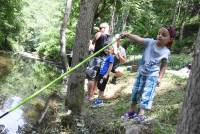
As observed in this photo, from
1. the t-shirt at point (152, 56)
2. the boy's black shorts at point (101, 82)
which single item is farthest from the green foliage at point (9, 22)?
the t-shirt at point (152, 56)

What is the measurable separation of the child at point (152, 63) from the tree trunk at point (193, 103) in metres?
3.70

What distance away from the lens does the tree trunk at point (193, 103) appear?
130 inches

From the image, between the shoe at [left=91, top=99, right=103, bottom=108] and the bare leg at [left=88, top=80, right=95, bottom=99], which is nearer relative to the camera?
the shoe at [left=91, top=99, right=103, bottom=108]

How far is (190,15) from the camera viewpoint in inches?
1571

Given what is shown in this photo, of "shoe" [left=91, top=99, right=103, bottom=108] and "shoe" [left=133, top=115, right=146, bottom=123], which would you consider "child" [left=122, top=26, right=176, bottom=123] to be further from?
"shoe" [left=91, top=99, right=103, bottom=108]

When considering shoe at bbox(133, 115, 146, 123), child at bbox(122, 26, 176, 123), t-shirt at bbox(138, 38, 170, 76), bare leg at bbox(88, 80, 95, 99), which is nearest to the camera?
child at bbox(122, 26, 176, 123)

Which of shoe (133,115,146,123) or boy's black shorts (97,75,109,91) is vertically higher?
boy's black shorts (97,75,109,91)

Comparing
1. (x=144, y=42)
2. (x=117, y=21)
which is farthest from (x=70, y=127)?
(x=117, y=21)

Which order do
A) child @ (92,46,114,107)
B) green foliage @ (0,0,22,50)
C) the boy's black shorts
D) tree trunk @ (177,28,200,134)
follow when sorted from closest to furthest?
tree trunk @ (177,28,200,134), child @ (92,46,114,107), the boy's black shorts, green foliage @ (0,0,22,50)

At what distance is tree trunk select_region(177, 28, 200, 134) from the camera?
10.9 feet

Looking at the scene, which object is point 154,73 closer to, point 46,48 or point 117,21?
point 46,48

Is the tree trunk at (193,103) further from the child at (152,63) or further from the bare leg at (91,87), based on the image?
the bare leg at (91,87)

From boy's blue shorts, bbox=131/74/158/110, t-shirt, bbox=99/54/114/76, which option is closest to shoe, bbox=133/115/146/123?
boy's blue shorts, bbox=131/74/158/110

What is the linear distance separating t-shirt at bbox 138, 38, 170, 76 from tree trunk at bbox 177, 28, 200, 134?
12.6 feet
